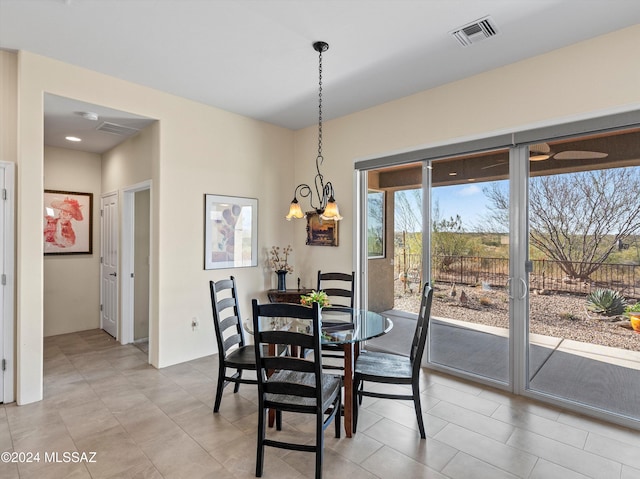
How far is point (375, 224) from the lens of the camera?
171 inches

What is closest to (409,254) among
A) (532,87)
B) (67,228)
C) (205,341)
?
(532,87)

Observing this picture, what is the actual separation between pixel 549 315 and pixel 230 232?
3516 mm

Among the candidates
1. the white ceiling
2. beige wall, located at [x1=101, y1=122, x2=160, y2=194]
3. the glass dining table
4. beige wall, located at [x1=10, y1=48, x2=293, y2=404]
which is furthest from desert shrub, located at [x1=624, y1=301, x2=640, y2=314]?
beige wall, located at [x1=101, y1=122, x2=160, y2=194]

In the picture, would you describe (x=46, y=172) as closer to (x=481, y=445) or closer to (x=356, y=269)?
(x=356, y=269)

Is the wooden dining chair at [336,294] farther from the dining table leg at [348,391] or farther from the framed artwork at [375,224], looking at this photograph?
the framed artwork at [375,224]

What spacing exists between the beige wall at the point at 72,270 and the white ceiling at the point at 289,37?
178cm

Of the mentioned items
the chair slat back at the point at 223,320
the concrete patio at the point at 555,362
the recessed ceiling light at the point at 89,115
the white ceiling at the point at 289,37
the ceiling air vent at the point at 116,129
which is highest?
the white ceiling at the point at 289,37

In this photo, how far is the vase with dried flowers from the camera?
4.64 m

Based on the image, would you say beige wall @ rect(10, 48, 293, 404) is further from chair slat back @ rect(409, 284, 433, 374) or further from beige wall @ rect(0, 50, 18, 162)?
chair slat back @ rect(409, 284, 433, 374)

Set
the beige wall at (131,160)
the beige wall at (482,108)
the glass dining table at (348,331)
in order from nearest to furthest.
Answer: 1. the glass dining table at (348,331)
2. the beige wall at (482,108)
3. the beige wall at (131,160)

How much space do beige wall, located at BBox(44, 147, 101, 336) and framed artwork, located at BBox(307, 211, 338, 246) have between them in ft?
10.9

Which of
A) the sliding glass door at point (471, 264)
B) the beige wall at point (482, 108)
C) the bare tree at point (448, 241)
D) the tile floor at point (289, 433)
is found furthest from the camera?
the bare tree at point (448, 241)

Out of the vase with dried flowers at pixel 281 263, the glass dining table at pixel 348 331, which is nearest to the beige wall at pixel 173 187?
the vase with dried flowers at pixel 281 263

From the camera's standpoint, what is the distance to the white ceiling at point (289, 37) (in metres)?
2.36
